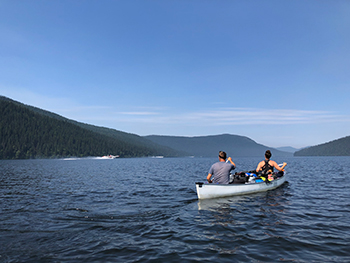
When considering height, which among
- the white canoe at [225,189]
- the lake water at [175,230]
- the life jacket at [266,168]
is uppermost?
the life jacket at [266,168]

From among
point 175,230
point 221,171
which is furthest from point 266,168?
point 175,230

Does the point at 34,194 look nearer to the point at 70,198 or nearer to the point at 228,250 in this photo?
the point at 70,198

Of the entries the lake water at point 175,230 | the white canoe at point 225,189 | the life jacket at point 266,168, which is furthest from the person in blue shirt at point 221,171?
the life jacket at point 266,168

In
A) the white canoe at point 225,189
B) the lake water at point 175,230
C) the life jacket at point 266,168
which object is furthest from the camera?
the life jacket at point 266,168

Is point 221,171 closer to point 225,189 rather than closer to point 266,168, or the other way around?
point 225,189

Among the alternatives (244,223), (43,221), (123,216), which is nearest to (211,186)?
(244,223)

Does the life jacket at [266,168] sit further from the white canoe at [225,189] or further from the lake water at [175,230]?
the lake water at [175,230]

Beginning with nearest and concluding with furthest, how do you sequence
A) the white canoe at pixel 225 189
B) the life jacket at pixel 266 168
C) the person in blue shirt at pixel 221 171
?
the white canoe at pixel 225 189
the person in blue shirt at pixel 221 171
the life jacket at pixel 266 168

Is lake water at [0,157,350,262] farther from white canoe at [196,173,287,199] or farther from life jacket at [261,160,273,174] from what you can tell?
life jacket at [261,160,273,174]

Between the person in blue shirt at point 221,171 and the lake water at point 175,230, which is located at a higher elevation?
the person in blue shirt at point 221,171

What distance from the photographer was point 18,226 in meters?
10.2

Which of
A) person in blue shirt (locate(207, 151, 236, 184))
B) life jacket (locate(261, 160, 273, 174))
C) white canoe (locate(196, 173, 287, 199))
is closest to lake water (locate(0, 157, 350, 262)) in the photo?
white canoe (locate(196, 173, 287, 199))

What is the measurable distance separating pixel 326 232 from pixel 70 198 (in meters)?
16.2

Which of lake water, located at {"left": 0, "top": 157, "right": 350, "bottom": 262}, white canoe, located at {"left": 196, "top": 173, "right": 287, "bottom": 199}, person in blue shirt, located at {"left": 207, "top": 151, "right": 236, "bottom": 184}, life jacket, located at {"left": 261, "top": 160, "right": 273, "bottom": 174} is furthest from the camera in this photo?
life jacket, located at {"left": 261, "top": 160, "right": 273, "bottom": 174}
